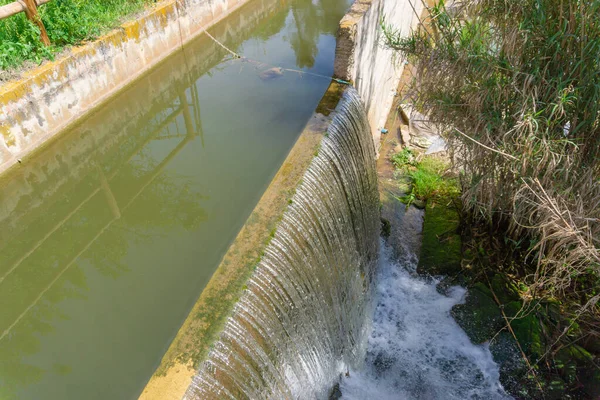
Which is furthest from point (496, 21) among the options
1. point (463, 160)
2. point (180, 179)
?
point (180, 179)

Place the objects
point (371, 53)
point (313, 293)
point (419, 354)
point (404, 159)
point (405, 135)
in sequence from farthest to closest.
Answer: point (405, 135)
point (404, 159)
point (371, 53)
point (419, 354)
point (313, 293)

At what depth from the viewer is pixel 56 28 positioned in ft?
18.3

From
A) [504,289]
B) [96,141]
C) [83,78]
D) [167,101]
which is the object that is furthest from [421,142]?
[83,78]

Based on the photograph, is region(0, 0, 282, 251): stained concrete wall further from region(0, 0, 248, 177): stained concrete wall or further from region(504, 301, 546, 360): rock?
region(504, 301, 546, 360): rock

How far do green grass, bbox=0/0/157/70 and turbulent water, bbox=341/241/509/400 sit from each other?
5088 mm

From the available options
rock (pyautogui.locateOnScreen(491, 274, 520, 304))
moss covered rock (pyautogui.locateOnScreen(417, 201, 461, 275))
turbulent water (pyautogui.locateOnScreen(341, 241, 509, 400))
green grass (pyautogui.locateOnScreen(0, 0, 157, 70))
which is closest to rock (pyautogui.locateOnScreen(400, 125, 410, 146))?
moss covered rock (pyautogui.locateOnScreen(417, 201, 461, 275))

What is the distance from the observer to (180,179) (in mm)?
4805

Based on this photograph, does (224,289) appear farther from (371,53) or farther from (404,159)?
(404,159)

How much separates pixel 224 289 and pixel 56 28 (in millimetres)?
5036

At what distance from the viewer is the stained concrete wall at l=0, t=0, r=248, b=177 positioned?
483 cm

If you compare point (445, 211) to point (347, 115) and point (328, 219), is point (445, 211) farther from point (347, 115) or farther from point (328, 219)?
point (328, 219)

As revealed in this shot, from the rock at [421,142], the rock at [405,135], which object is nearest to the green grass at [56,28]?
the rock at [405,135]

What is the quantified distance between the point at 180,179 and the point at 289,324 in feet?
8.38

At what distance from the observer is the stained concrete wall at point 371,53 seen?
14.6 feet
